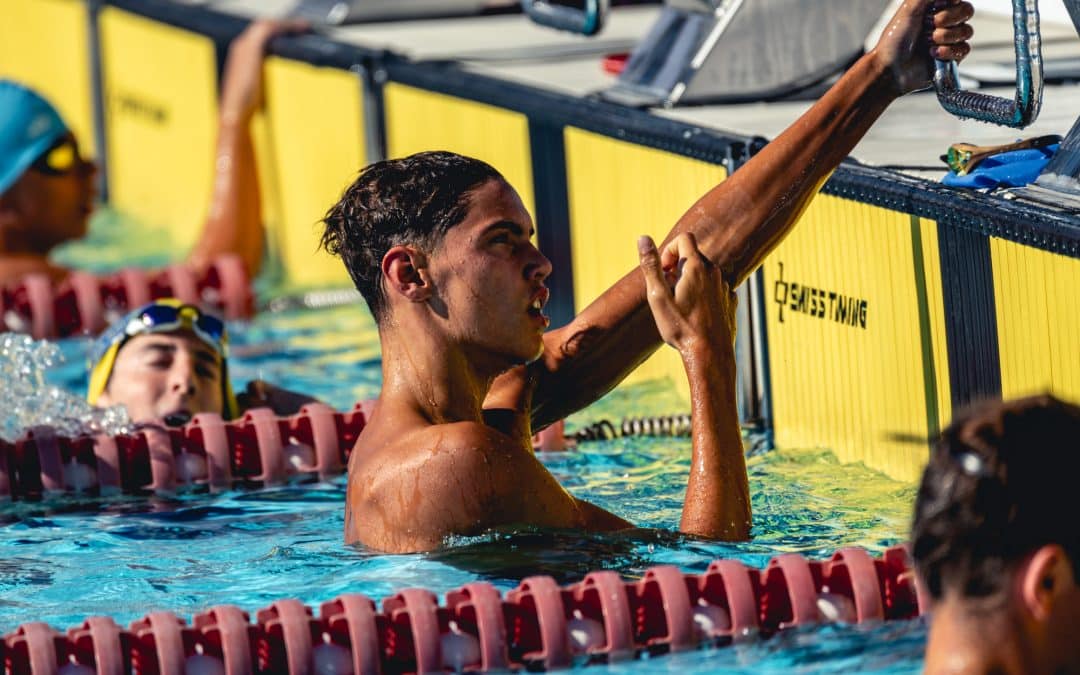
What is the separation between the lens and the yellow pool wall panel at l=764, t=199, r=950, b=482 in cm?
352

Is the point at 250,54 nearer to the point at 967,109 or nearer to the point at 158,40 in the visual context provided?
the point at 158,40

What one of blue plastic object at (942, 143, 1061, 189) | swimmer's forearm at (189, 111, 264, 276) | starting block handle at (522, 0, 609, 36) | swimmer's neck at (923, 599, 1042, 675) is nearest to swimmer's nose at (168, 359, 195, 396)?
starting block handle at (522, 0, 609, 36)

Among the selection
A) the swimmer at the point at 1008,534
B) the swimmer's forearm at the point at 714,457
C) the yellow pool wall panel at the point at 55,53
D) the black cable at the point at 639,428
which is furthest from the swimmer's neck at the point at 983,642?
the yellow pool wall panel at the point at 55,53

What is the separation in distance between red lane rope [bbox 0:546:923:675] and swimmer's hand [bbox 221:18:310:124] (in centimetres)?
396

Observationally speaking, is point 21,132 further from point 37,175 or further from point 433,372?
point 433,372

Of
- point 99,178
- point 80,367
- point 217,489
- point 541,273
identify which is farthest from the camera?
point 99,178

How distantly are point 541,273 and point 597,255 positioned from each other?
6.77 ft

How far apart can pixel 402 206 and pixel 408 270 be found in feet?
0.31

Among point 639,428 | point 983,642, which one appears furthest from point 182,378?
point 983,642

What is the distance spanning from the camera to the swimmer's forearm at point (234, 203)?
614 centimetres

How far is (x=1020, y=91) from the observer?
2939 mm

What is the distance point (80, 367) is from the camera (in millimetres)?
5414

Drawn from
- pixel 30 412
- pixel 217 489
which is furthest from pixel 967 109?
pixel 30 412

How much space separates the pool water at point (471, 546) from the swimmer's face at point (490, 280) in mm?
300
